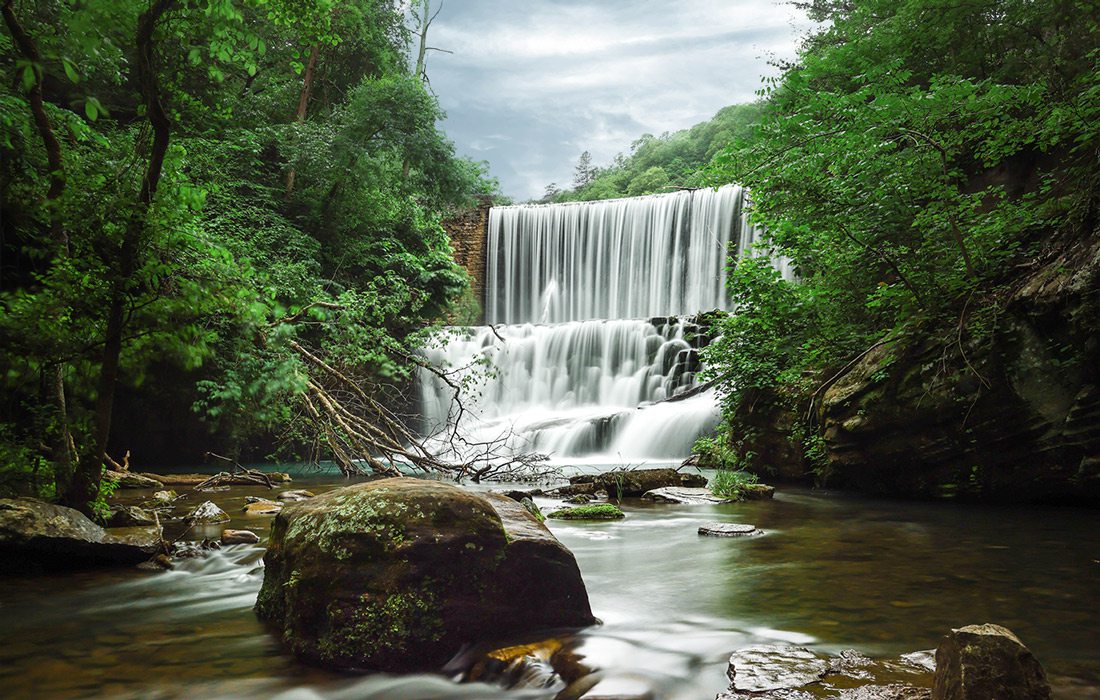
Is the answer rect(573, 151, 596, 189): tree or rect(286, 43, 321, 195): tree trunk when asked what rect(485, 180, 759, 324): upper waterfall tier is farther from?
rect(573, 151, 596, 189): tree

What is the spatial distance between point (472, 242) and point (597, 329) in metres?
10.8

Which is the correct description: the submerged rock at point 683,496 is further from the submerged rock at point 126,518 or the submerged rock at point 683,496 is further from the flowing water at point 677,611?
the submerged rock at point 126,518

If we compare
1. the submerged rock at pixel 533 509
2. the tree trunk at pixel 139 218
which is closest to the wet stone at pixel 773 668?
the submerged rock at pixel 533 509

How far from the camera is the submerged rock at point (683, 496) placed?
8.60 metres

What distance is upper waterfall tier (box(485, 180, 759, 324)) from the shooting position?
973 inches

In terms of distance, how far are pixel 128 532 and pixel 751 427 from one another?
8.83 meters

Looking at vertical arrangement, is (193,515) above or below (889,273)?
below

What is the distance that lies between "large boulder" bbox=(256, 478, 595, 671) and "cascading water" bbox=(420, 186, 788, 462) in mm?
7439

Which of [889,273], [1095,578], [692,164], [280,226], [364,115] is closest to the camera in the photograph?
[1095,578]

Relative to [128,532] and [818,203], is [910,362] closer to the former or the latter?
[818,203]

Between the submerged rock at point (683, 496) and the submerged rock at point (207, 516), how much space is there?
5.24 m

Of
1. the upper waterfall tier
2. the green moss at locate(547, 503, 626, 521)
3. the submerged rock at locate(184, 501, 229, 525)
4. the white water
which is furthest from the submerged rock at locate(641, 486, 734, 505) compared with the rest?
the white water

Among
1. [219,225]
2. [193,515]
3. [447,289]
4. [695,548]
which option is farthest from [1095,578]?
[447,289]

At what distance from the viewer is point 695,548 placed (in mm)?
5949
